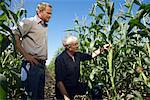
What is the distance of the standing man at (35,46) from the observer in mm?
3693

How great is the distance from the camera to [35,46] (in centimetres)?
381

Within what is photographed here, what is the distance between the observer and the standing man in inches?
145

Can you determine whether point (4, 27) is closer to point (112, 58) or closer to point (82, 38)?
point (112, 58)

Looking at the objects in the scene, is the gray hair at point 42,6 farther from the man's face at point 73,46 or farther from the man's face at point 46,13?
the man's face at point 73,46

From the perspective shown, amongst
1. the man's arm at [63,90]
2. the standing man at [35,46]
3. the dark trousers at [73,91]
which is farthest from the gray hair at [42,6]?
the dark trousers at [73,91]

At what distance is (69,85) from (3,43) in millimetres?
1974

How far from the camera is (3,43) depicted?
7.78 ft

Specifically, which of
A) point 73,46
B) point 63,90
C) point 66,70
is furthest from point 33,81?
point 73,46

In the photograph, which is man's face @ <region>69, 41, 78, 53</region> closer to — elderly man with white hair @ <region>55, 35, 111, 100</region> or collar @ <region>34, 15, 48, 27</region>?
elderly man with white hair @ <region>55, 35, 111, 100</region>

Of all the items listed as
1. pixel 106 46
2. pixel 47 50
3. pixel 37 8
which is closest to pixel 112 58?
pixel 106 46

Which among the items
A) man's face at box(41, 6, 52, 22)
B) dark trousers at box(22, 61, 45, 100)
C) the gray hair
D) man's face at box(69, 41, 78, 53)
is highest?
the gray hair

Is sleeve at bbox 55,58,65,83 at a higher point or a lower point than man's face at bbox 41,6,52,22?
lower

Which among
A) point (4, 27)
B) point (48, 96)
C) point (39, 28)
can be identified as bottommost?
point (48, 96)

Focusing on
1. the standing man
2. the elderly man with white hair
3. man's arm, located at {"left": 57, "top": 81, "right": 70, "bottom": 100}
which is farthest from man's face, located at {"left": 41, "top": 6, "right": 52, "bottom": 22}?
man's arm, located at {"left": 57, "top": 81, "right": 70, "bottom": 100}
